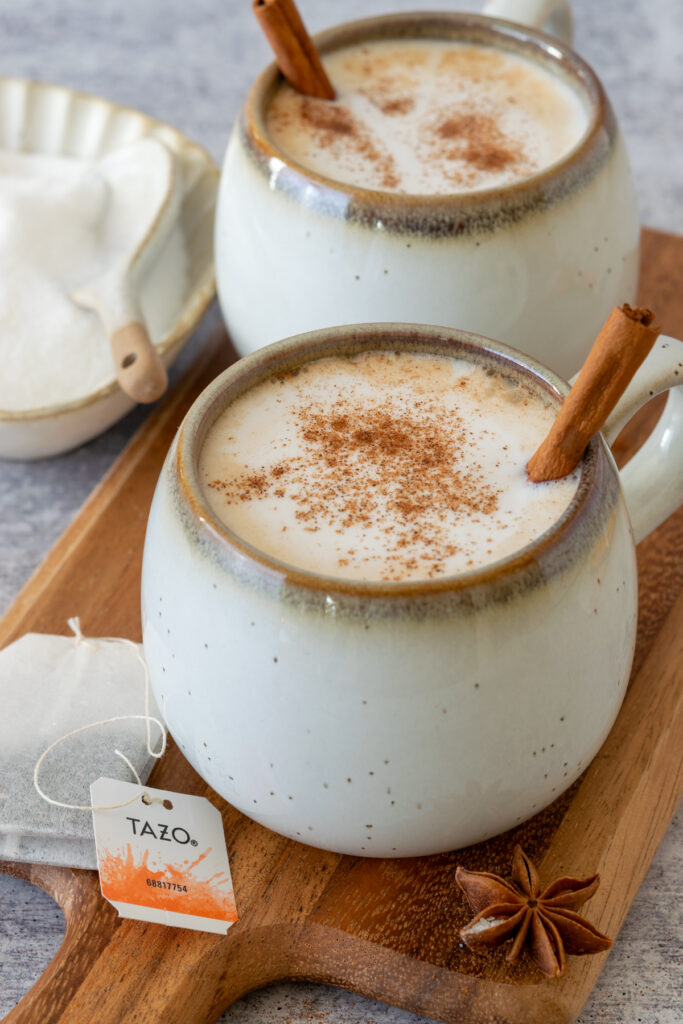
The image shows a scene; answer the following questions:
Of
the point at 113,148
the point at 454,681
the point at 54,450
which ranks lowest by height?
the point at 54,450

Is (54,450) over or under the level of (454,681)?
under

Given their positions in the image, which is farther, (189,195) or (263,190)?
(189,195)

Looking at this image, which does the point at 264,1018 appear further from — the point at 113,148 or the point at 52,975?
the point at 113,148

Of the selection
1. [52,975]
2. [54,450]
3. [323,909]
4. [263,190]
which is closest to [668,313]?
[263,190]

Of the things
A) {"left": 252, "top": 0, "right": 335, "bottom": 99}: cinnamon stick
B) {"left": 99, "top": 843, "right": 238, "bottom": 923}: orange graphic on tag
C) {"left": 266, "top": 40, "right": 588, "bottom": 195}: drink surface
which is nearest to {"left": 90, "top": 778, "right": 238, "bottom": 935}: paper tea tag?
{"left": 99, "top": 843, "right": 238, "bottom": 923}: orange graphic on tag

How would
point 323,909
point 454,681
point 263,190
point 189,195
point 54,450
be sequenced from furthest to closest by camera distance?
point 189,195, point 54,450, point 263,190, point 323,909, point 454,681

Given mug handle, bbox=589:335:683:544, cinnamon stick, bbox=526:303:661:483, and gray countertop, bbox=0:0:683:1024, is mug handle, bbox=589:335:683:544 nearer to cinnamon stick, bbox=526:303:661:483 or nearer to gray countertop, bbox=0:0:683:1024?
cinnamon stick, bbox=526:303:661:483

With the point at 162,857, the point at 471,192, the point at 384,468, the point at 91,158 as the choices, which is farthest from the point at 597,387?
the point at 91,158

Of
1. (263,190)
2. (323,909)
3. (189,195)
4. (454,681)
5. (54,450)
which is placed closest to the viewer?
(454,681)
